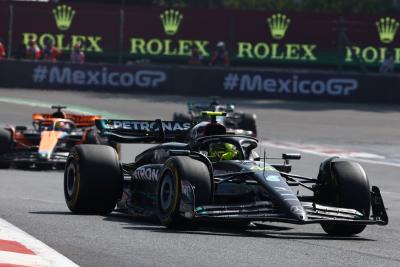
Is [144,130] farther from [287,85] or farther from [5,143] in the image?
[287,85]

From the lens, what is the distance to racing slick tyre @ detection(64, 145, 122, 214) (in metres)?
12.9

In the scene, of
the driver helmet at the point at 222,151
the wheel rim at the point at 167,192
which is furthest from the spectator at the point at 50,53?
the wheel rim at the point at 167,192

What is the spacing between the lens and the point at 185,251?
32.9 feet

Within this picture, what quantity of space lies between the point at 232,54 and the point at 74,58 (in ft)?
18.4

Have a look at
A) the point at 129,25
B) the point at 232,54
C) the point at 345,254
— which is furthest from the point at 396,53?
the point at 345,254

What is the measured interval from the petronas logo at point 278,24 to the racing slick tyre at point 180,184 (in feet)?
100

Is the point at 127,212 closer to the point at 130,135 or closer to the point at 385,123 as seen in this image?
the point at 130,135

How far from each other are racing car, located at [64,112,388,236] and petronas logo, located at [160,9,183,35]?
27951 millimetres

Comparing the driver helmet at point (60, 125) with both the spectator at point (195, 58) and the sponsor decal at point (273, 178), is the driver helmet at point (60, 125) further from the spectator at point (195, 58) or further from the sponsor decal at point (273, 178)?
the spectator at point (195, 58)

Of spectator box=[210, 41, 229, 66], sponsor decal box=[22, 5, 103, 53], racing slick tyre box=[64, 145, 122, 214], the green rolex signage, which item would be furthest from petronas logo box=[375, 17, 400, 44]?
racing slick tyre box=[64, 145, 122, 214]

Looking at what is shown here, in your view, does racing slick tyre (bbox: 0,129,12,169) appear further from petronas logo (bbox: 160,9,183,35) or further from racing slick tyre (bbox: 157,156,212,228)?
petronas logo (bbox: 160,9,183,35)

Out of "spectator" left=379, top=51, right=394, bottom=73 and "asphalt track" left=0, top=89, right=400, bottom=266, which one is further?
"spectator" left=379, top=51, right=394, bottom=73

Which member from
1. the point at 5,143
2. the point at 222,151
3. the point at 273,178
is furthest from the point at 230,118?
the point at 273,178

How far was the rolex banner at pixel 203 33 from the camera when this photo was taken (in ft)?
135
